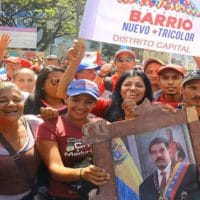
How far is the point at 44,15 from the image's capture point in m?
33.3

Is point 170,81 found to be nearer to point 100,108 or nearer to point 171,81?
point 171,81

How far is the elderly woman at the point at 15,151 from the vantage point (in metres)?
2.82

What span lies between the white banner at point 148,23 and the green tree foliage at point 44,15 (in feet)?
85.4

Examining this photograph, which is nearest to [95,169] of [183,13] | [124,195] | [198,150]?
[124,195]

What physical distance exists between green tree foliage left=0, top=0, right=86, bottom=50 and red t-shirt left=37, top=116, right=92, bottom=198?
89.3ft

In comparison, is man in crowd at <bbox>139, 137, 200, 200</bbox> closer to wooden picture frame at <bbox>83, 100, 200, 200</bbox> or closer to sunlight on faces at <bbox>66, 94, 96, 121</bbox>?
→ wooden picture frame at <bbox>83, 100, 200, 200</bbox>

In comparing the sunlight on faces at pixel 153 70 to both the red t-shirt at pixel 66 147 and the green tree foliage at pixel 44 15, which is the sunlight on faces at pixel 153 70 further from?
the green tree foliage at pixel 44 15

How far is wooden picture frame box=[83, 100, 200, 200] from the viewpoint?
248cm

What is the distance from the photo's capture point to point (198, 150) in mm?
2576

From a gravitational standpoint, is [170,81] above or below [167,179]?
above

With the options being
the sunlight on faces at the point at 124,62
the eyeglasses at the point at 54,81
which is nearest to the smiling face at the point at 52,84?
the eyeglasses at the point at 54,81

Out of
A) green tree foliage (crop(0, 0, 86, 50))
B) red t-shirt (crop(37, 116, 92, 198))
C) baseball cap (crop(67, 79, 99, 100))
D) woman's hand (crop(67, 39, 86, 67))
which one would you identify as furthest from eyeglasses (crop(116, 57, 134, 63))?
green tree foliage (crop(0, 0, 86, 50))

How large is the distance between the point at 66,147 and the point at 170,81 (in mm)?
1370

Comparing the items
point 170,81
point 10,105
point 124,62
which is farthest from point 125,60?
point 10,105
